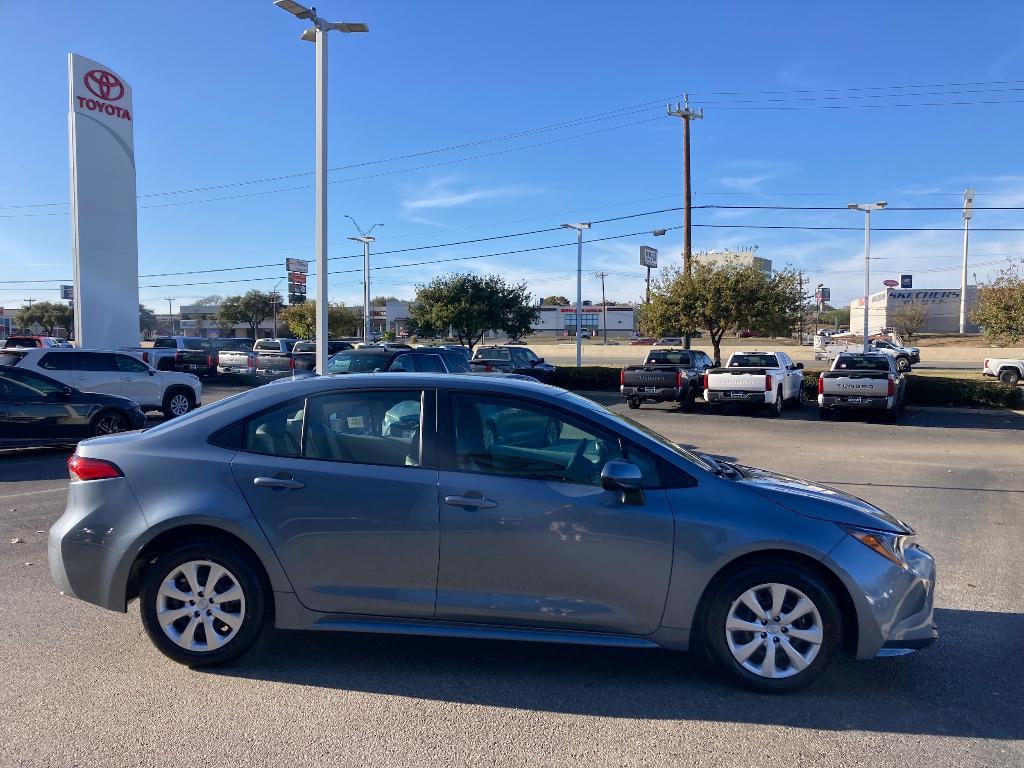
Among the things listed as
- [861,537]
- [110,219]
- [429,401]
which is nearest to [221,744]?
[429,401]

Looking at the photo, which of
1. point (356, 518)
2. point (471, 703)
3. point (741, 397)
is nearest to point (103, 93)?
point (741, 397)

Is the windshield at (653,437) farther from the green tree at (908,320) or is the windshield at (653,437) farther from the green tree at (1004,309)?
the green tree at (908,320)

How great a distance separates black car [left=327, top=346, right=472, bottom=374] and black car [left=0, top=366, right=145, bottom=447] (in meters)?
4.02

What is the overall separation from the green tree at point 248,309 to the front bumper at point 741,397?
252 ft

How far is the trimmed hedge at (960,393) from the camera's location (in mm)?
20516

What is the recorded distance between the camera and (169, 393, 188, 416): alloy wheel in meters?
17.8

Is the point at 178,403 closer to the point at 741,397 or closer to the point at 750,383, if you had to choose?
the point at 741,397

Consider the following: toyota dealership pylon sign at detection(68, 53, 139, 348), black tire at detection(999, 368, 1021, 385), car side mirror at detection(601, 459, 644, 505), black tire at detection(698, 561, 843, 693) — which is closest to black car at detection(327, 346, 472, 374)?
car side mirror at detection(601, 459, 644, 505)

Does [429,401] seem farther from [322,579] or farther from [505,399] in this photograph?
[322,579]

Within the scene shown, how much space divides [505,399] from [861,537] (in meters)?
1.99

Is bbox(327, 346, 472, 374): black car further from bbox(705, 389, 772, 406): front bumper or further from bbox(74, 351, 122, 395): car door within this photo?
bbox(705, 389, 772, 406): front bumper

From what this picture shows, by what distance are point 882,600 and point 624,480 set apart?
144 cm

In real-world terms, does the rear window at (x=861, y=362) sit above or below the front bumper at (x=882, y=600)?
above

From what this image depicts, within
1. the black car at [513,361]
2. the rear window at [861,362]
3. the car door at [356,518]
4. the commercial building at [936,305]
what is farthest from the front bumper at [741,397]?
the commercial building at [936,305]
